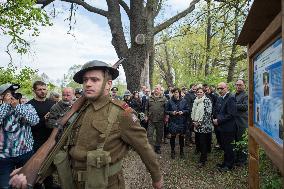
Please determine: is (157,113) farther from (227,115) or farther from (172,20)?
(172,20)

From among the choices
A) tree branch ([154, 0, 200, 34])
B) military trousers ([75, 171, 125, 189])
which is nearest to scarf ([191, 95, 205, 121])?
tree branch ([154, 0, 200, 34])

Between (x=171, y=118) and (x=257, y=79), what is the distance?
20.6 feet

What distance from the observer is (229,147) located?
8273 millimetres

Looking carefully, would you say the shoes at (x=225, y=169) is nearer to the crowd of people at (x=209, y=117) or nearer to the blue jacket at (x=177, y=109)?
the crowd of people at (x=209, y=117)

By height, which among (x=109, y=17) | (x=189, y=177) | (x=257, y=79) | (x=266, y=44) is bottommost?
(x=189, y=177)

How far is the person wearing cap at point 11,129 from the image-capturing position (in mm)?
4887

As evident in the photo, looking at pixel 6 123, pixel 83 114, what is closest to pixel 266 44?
pixel 83 114

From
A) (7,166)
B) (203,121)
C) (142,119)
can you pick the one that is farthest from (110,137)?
(142,119)

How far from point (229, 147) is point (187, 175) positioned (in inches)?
49.5

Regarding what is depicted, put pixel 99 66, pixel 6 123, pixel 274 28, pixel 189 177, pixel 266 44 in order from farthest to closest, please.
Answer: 1. pixel 189 177
2. pixel 6 123
3. pixel 99 66
4. pixel 266 44
5. pixel 274 28

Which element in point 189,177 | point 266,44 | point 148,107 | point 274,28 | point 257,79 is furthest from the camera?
point 148,107

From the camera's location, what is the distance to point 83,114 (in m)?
3.49

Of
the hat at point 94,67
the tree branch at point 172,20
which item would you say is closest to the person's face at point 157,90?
the tree branch at point 172,20

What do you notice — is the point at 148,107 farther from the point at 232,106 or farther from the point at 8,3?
the point at 8,3
